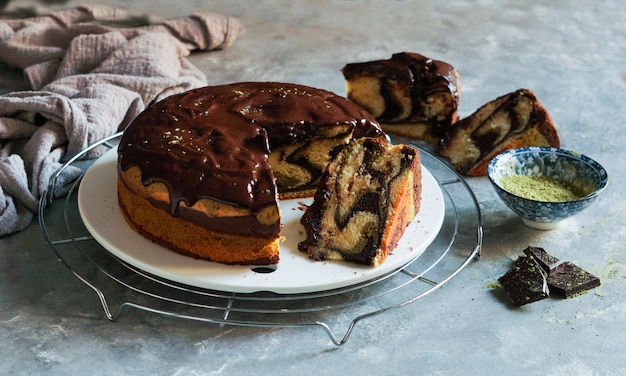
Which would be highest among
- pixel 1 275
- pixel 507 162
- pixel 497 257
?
pixel 507 162

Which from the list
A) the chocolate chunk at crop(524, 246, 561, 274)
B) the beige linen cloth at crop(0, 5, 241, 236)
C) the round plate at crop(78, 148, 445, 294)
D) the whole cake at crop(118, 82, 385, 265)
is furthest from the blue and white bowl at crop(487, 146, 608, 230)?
the beige linen cloth at crop(0, 5, 241, 236)

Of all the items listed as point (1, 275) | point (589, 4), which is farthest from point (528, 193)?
point (589, 4)

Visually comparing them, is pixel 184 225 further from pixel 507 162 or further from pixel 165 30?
pixel 165 30

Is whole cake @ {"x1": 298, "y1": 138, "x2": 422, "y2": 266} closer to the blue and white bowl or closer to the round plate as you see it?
the round plate

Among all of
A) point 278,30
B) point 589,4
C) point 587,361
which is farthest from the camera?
point 589,4

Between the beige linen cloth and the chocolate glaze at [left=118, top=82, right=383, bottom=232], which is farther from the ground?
the chocolate glaze at [left=118, top=82, right=383, bottom=232]

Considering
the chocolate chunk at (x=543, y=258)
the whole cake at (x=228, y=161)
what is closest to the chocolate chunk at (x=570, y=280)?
the chocolate chunk at (x=543, y=258)
